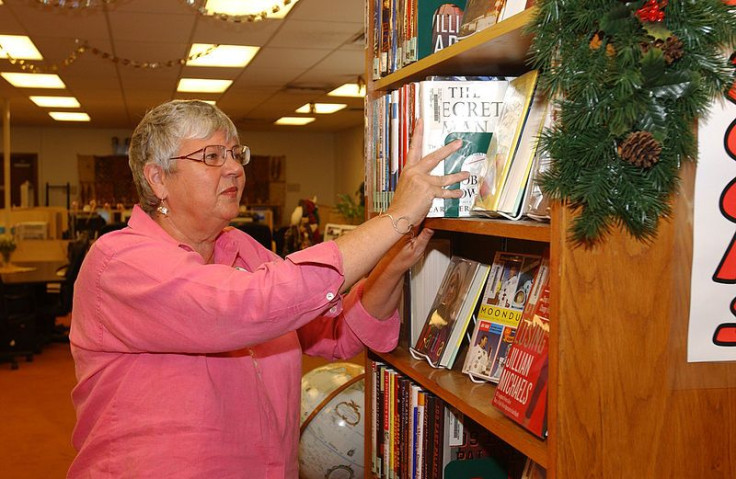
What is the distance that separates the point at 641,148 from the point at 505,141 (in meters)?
0.40

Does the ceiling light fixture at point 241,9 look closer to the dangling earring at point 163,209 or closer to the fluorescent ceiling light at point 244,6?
the fluorescent ceiling light at point 244,6

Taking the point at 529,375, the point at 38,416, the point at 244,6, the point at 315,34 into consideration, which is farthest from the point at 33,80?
the point at 529,375

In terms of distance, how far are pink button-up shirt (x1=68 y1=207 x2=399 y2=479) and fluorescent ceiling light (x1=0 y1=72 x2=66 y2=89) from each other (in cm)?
819

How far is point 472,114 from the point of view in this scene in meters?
1.43

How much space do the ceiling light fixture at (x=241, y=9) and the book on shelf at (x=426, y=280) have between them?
404 centimetres

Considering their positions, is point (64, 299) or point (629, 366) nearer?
point (629, 366)

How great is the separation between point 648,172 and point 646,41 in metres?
0.17

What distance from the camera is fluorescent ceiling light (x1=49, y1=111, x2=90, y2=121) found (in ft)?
44.0

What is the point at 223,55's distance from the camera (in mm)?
7703

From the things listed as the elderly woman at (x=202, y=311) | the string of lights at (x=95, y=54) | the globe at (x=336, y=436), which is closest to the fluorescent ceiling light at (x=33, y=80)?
the string of lights at (x=95, y=54)

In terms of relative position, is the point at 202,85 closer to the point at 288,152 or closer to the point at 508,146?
the point at 288,152

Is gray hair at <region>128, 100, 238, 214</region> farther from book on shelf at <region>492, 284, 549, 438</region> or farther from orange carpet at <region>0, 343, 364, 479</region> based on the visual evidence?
orange carpet at <region>0, 343, 364, 479</region>

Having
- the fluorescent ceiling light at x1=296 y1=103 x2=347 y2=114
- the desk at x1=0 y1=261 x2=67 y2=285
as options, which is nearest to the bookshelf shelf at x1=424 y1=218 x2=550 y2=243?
the desk at x1=0 y1=261 x2=67 y2=285

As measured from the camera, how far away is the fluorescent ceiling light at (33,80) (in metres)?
8.83
